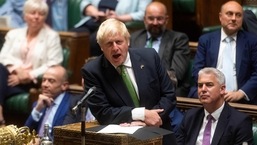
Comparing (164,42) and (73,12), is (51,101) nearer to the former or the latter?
(164,42)

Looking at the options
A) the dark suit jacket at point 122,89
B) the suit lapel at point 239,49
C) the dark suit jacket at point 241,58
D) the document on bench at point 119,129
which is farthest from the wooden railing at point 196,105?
the document on bench at point 119,129

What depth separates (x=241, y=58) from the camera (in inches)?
231

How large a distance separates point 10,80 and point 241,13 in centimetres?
208

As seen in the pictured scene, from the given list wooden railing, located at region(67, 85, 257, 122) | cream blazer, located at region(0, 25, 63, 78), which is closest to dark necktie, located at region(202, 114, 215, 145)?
wooden railing, located at region(67, 85, 257, 122)

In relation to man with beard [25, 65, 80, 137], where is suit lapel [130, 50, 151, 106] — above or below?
above

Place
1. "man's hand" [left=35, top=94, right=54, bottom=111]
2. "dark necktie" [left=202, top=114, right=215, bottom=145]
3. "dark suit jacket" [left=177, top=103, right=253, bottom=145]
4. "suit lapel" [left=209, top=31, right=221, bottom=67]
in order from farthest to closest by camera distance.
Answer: "man's hand" [left=35, top=94, right=54, bottom=111] < "suit lapel" [left=209, top=31, right=221, bottom=67] < "dark necktie" [left=202, top=114, right=215, bottom=145] < "dark suit jacket" [left=177, top=103, right=253, bottom=145]

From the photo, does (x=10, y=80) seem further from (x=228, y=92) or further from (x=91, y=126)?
(x=91, y=126)

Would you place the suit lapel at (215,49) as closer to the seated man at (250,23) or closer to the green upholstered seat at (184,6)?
the seated man at (250,23)

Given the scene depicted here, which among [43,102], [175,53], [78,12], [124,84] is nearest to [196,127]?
[124,84]

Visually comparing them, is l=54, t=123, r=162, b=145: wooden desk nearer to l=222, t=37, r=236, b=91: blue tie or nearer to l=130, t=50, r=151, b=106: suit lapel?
l=130, t=50, r=151, b=106: suit lapel

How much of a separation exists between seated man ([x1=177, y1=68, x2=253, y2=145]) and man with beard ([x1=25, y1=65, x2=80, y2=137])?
3.97ft

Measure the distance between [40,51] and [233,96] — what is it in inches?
76.2

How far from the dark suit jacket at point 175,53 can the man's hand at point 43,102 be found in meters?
0.80

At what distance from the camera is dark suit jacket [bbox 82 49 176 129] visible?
418cm
